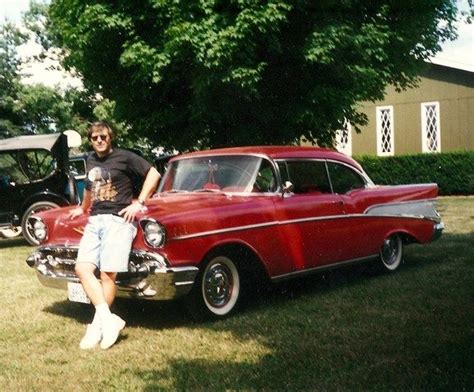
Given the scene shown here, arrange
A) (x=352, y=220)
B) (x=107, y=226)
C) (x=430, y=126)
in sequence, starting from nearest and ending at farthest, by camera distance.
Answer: (x=107, y=226)
(x=352, y=220)
(x=430, y=126)

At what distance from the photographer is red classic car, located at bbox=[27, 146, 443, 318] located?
5.55 metres

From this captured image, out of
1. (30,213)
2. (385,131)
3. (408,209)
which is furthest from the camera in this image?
(385,131)

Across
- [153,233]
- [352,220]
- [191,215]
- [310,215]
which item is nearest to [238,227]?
[191,215]

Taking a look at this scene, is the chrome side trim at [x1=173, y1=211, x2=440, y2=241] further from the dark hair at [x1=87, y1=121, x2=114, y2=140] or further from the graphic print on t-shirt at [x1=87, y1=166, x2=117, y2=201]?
the dark hair at [x1=87, y1=121, x2=114, y2=140]

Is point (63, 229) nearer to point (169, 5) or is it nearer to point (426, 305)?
point (426, 305)

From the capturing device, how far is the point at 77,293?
579 centimetres

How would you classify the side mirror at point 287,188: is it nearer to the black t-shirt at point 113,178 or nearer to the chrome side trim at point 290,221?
the chrome side trim at point 290,221

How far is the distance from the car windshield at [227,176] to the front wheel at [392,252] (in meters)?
2.21

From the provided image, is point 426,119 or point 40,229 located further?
point 426,119

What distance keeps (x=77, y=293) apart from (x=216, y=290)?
1.22 metres

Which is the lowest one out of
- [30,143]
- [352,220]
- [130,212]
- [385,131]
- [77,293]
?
[77,293]

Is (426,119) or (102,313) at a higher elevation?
(426,119)

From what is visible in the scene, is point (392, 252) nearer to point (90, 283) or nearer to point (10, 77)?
point (90, 283)

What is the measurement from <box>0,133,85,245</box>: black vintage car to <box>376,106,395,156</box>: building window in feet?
49.5
